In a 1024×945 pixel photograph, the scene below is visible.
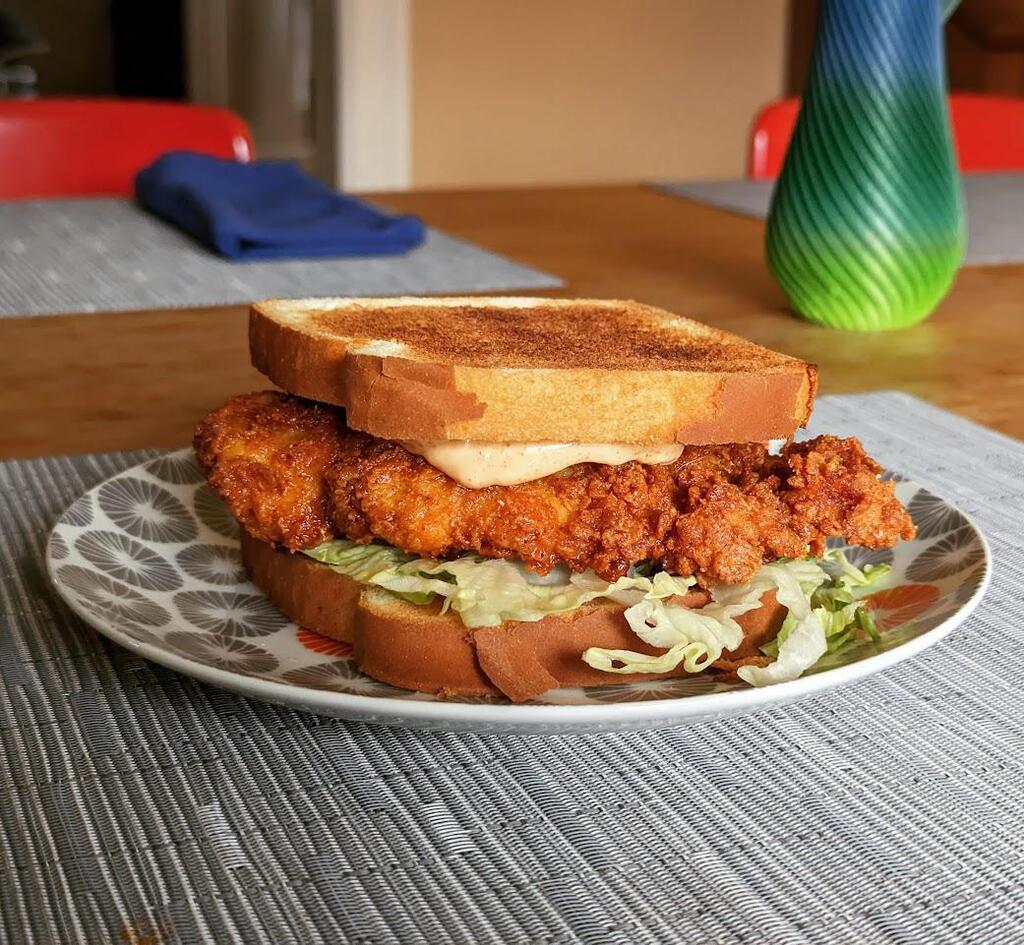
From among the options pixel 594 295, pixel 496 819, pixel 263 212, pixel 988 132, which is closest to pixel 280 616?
pixel 496 819

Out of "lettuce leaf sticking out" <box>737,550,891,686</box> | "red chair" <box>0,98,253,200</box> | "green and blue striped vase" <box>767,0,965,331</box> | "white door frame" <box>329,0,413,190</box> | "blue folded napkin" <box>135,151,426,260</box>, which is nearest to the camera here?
"lettuce leaf sticking out" <box>737,550,891,686</box>

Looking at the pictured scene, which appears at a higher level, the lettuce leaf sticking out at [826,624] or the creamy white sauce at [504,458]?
the creamy white sauce at [504,458]

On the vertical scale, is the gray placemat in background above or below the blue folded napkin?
below

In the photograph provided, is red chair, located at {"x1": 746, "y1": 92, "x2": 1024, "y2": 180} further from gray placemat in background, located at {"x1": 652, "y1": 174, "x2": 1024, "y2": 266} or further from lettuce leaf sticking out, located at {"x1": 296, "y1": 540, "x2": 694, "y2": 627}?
lettuce leaf sticking out, located at {"x1": 296, "y1": 540, "x2": 694, "y2": 627}

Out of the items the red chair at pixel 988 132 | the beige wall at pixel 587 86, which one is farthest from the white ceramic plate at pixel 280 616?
the beige wall at pixel 587 86

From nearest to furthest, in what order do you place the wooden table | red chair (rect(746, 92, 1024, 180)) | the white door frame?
1. the wooden table
2. red chair (rect(746, 92, 1024, 180))
3. the white door frame

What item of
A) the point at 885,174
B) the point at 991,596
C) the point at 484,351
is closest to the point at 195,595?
the point at 484,351

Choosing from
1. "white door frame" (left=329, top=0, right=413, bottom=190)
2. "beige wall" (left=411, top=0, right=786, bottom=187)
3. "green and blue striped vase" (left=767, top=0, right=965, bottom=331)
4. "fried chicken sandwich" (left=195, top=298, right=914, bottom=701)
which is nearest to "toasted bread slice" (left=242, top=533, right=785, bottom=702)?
"fried chicken sandwich" (left=195, top=298, right=914, bottom=701)

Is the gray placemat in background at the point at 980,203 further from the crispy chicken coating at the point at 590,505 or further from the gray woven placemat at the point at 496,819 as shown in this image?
the gray woven placemat at the point at 496,819
